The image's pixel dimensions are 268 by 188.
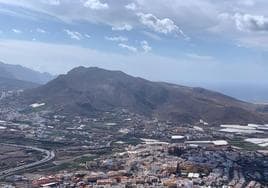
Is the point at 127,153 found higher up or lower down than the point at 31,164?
higher up

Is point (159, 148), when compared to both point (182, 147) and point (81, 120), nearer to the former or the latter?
point (182, 147)

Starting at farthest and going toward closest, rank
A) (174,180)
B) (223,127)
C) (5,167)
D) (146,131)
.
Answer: (223,127), (146,131), (5,167), (174,180)

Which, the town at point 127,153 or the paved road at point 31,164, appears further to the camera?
the paved road at point 31,164

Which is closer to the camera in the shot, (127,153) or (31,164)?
(31,164)

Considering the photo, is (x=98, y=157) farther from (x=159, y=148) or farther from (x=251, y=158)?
(x=251, y=158)

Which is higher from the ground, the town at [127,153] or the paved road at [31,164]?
the town at [127,153]

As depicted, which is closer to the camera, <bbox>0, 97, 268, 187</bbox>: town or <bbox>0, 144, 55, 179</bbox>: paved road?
<bbox>0, 97, 268, 187</bbox>: town

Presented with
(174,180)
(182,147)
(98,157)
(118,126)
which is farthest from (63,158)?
(118,126)

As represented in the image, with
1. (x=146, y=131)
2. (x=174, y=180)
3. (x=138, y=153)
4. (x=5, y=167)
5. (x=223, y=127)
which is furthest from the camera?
(x=223, y=127)

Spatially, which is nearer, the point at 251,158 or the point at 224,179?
the point at 224,179

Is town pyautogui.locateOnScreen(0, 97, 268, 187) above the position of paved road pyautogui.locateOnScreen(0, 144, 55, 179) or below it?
above
